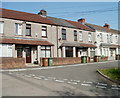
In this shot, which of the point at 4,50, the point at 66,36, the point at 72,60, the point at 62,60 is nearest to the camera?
the point at 4,50

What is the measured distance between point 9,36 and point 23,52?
2.77 meters

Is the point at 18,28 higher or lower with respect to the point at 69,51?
higher

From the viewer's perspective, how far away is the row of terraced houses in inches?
706

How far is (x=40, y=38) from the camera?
2119 cm

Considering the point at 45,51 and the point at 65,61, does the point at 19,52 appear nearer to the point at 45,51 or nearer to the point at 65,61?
the point at 45,51

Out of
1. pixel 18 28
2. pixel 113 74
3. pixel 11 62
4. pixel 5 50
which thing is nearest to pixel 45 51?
pixel 18 28

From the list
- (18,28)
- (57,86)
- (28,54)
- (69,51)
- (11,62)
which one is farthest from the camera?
(69,51)

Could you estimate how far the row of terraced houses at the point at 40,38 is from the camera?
17.9m

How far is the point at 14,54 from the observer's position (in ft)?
58.1

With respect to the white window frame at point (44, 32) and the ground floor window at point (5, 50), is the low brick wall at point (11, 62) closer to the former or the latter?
the ground floor window at point (5, 50)

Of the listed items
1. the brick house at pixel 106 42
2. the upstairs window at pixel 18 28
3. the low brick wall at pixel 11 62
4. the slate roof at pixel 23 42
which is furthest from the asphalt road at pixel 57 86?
the brick house at pixel 106 42

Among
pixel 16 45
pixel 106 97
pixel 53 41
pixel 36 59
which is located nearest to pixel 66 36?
pixel 53 41

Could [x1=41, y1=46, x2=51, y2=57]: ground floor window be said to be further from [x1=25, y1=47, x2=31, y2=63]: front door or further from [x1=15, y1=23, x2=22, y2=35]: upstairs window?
[x1=15, y1=23, x2=22, y2=35]: upstairs window

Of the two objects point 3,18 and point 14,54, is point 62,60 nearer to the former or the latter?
point 14,54
